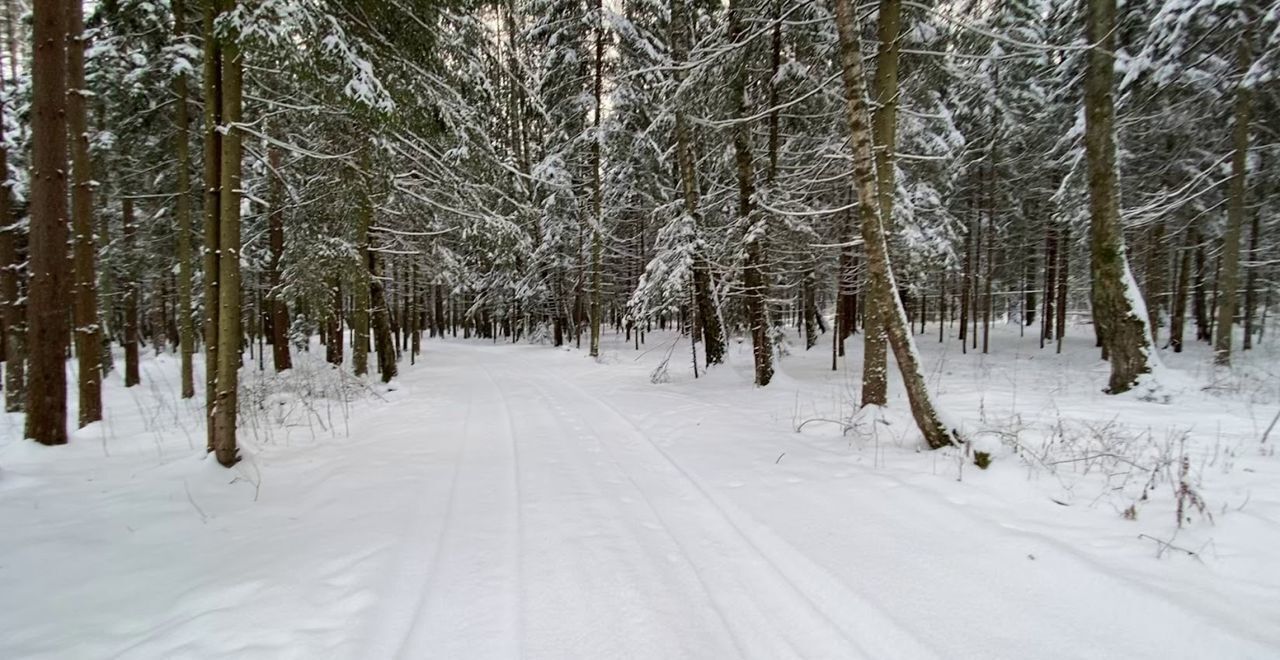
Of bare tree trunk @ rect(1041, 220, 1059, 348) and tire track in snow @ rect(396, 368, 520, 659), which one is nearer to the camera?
tire track in snow @ rect(396, 368, 520, 659)

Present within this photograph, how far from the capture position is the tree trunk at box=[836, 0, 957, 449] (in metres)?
5.51

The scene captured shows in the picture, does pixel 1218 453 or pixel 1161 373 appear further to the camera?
pixel 1161 373

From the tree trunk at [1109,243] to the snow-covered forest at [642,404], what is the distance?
5 cm

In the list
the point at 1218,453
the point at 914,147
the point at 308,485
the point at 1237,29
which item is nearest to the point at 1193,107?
the point at 1237,29

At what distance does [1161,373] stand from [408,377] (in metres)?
16.0

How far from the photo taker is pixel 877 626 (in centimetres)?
264

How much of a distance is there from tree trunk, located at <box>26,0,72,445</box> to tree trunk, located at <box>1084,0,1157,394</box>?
14002 mm

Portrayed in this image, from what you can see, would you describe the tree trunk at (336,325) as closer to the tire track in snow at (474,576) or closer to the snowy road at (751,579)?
the tire track in snow at (474,576)

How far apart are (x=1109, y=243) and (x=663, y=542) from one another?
348 inches

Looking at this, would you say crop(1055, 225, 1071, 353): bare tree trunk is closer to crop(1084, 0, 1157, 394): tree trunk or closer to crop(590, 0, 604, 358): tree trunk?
crop(1084, 0, 1157, 394): tree trunk

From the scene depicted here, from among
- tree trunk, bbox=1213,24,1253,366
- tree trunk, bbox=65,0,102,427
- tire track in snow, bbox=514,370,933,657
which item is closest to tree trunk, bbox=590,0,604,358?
tree trunk, bbox=65,0,102,427

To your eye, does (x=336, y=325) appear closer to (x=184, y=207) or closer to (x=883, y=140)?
(x=184, y=207)

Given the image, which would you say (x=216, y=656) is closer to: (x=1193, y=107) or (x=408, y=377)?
(x=408, y=377)

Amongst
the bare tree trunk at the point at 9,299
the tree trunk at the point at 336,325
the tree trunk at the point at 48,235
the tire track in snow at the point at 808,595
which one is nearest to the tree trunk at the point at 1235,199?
the tire track in snow at the point at 808,595
